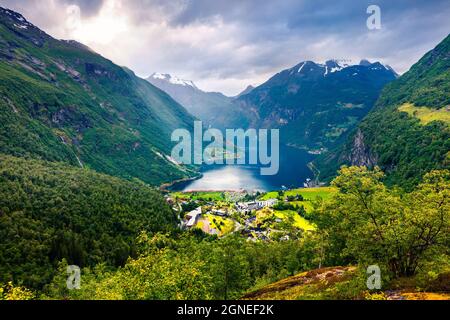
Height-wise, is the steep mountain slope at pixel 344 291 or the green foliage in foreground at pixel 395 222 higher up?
the green foliage in foreground at pixel 395 222

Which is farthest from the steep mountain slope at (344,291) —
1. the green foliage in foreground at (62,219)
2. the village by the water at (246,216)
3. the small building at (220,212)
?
the small building at (220,212)

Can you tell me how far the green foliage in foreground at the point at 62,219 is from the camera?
9569cm

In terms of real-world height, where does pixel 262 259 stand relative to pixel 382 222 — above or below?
below

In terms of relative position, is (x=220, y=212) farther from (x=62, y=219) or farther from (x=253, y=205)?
(x=62, y=219)

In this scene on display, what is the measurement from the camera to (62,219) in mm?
119500

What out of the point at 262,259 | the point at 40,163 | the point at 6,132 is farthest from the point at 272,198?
the point at 6,132

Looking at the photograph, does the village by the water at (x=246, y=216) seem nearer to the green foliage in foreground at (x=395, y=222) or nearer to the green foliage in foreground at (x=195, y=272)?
the green foliage in foreground at (x=195, y=272)

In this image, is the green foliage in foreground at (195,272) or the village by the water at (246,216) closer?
the green foliage in foreground at (195,272)

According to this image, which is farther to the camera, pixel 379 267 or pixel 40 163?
pixel 40 163

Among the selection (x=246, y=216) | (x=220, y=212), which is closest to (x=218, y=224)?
(x=246, y=216)

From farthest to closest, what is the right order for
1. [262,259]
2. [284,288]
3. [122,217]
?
[122,217] → [262,259] → [284,288]
